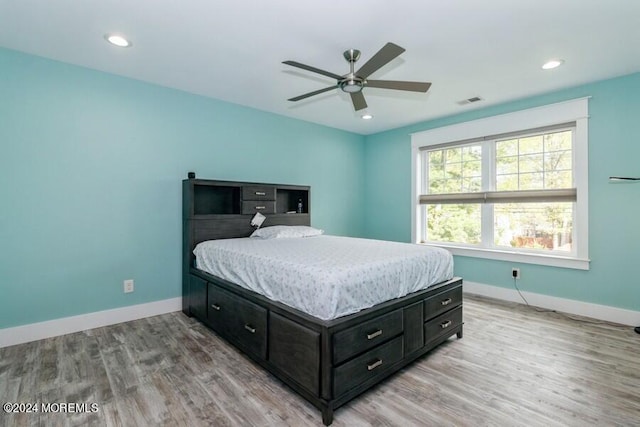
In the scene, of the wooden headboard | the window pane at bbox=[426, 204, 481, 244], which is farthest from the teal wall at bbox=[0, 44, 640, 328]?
the window pane at bbox=[426, 204, 481, 244]

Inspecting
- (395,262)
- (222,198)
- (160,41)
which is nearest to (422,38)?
(395,262)

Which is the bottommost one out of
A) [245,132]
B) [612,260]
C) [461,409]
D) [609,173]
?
[461,409]

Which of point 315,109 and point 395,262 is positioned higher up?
point 315,109

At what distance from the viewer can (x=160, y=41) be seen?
244 centimetres

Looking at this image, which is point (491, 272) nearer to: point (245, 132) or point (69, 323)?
point (245, 132)

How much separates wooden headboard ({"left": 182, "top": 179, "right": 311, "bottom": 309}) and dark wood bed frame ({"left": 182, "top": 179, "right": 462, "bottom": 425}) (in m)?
0.01

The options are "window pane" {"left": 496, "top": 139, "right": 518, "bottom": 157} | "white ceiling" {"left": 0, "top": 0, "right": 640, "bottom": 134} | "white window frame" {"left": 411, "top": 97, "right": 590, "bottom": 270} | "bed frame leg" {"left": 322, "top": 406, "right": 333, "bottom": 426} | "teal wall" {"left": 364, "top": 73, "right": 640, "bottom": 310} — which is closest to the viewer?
"bed frame leg" {"left": 322, "top": 406, "right": 333, "bottom": 426}

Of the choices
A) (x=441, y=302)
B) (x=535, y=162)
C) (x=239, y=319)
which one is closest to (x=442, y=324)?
(x=441, y=302)

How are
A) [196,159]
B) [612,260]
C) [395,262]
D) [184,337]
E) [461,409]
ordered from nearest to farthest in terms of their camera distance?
1. [461,409]
2. [395,262]
3. [184,337]
4. [612,260]
5. [196,159]

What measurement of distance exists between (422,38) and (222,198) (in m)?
2.73

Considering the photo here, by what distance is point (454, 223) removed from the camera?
14.6 ft

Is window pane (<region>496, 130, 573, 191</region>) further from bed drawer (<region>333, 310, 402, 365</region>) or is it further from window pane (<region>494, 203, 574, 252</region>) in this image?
bed drawer (<region>333, 310, 402, 365</region>)

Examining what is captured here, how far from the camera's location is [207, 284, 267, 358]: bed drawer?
215 cm

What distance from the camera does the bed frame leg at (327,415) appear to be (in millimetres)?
1651
